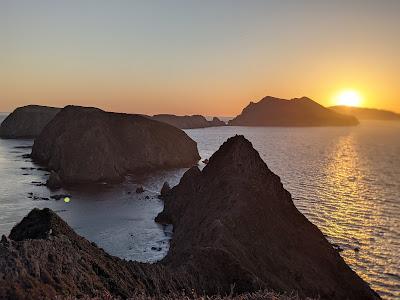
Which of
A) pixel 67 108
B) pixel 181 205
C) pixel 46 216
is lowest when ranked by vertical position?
pixel 181 205

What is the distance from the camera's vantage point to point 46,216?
31906 millimetres

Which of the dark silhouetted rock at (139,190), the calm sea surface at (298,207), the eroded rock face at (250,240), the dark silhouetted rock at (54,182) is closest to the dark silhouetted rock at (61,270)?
the eroded rock face at (250,240)

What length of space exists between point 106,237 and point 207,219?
2695 cm

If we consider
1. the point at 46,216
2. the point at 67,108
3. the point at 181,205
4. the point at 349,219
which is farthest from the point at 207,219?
the point at 67,108

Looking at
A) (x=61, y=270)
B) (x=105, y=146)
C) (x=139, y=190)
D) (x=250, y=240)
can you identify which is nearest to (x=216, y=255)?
(x=250, y=240)

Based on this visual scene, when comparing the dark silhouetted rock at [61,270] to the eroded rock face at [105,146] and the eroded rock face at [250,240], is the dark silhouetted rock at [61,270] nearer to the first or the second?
the eroded rock face at [250,240]

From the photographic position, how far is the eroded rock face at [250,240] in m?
32.1

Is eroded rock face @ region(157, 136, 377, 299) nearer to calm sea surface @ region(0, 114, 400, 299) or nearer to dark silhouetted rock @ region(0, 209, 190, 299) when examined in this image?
dark silhouetted rock @ region(0, 209, 190, 299)

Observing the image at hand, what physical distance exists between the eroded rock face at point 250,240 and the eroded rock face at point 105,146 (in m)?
73.7

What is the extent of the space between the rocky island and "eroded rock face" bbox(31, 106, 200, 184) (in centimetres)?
7327

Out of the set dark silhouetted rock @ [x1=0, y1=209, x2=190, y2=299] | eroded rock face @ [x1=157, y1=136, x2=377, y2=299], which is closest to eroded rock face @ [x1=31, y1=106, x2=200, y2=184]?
eroded rock face @ [x1=157, y1=136, x2=377, y2=299]

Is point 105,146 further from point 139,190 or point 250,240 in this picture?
point 250,240

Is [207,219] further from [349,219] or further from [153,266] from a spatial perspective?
[349,219]

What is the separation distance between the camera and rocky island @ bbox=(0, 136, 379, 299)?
2092cm
